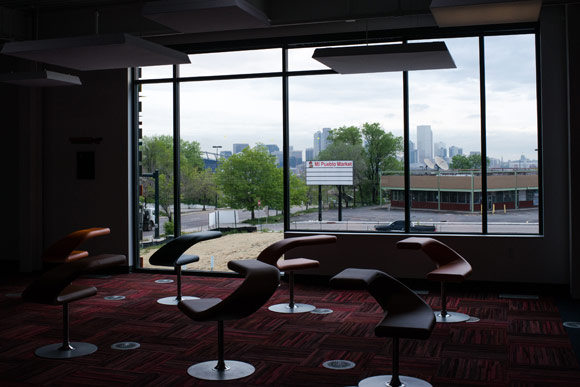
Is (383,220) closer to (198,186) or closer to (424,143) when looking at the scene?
(424,143)

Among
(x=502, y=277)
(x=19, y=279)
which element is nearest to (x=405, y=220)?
(x=502, y=277)

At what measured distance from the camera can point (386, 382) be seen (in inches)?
154

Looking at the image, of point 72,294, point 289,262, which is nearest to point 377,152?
point 289,262

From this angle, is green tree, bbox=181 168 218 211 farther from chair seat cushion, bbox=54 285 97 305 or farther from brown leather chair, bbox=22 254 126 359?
chair seat cushion, bbox=54 285 97 305

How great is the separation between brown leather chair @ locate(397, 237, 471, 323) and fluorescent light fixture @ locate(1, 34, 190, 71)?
A: 2.98m

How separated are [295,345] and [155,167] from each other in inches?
171

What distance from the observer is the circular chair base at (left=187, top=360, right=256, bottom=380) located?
4.08 m

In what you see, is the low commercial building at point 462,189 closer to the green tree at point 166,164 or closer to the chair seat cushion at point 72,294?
the green tree at point 166,164

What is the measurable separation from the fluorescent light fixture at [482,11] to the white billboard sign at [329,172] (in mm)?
2517

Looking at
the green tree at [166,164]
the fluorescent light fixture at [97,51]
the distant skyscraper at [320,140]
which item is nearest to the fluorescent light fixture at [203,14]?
the fluorescent light fixture at [97,51]

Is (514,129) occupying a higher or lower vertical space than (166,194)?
higher

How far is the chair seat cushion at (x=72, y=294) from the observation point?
453 centimetres

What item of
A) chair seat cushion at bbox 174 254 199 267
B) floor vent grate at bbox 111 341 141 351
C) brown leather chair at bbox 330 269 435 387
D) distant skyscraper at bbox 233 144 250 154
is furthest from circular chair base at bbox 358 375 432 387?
distant skyscraper at bbox 233 144 250 154

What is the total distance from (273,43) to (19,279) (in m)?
4.63
